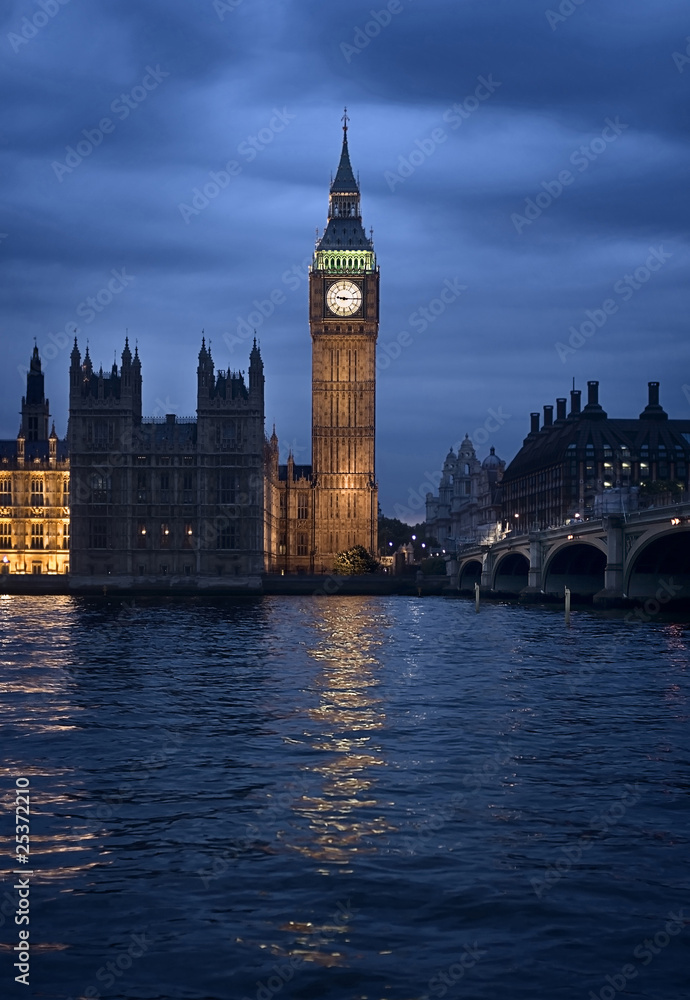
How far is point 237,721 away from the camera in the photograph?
30281 mm

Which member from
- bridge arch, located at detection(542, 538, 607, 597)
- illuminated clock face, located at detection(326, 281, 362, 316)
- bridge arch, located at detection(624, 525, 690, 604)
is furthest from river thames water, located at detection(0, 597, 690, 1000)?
illuminated clock face, located at detection(326, 281, 362, 316)

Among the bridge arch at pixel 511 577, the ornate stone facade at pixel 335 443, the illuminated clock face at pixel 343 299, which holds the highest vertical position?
the illuminated clock face at pixel 343 299

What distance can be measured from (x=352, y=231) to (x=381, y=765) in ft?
598

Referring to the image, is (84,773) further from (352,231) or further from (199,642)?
(352,231)

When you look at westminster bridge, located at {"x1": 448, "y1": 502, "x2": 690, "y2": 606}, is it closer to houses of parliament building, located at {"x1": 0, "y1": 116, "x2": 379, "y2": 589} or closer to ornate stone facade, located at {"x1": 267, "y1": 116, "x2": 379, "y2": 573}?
houses of parliament building, located at {"x1": 0, "y1": 116, "x2": 379, "y2": 589}

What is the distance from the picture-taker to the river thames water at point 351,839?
43.2ft

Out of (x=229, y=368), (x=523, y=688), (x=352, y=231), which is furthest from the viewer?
(x=352, y=231)

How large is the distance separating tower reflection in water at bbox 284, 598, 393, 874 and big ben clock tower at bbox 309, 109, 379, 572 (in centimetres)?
13225

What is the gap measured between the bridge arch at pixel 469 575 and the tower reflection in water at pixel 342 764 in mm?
110094

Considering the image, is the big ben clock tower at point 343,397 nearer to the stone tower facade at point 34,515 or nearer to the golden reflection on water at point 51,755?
the stone tower facade at point 34,515

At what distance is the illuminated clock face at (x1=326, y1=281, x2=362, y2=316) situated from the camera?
192 m

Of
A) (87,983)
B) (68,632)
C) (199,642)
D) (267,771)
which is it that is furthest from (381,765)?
(68,632)

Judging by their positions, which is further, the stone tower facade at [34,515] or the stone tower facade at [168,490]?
the stone tower facade at [34,515]

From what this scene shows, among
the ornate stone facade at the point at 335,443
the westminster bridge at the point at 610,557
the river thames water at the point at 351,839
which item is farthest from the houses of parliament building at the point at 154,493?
the river thames water at the point at 351,839
